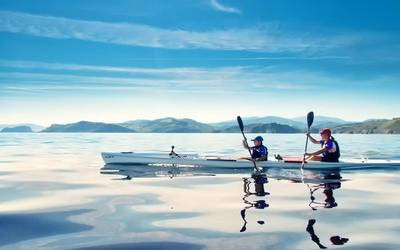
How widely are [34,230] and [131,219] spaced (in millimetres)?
3090

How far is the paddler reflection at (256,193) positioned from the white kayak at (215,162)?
297 centimetres

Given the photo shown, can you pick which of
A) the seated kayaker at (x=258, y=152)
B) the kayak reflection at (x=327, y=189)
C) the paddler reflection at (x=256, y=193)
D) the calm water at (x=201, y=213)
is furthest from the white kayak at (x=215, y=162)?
the calm water at (x=201, y=213)

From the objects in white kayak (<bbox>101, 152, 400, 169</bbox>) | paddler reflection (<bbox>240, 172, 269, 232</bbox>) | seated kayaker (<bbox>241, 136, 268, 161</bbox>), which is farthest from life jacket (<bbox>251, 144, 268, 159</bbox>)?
paddler reflection (<bbox>240, 172, 269, 232</bbox>)

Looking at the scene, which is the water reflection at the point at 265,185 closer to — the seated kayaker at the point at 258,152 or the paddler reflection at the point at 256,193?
the paddler reflection at the point at 256,193

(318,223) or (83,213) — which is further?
(83,213)

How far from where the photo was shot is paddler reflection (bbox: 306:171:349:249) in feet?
38.4

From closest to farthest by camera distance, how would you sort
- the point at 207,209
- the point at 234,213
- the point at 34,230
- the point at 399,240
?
the point at 399,240, the point at 34,230, the point at 234,213, the point at 207,209

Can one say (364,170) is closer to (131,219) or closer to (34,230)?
(131,219)

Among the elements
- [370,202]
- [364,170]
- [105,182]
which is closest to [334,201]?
[370,202]

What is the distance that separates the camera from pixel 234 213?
15625 millimetres

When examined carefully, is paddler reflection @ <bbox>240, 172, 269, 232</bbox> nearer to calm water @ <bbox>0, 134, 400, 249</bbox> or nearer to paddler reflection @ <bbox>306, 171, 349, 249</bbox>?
calm water @ <bbox>0, 134, 400, 249</bbox>

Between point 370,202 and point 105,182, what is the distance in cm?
1483

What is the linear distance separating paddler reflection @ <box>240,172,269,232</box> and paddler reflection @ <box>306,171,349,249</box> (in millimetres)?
1800

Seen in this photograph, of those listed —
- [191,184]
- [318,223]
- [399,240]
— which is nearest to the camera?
[399,240]
